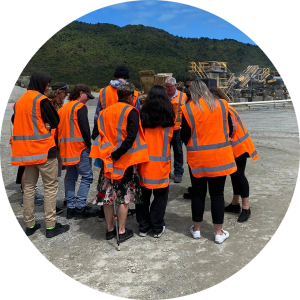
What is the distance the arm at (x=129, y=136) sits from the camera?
333 cm

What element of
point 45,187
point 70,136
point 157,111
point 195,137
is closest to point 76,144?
point 70,136

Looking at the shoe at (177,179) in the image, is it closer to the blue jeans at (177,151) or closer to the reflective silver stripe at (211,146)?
the blue jeans at (177,151)

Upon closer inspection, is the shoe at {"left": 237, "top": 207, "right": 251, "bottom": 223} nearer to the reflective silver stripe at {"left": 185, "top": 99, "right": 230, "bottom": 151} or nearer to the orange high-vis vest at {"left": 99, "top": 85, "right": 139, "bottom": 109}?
the reflective silver stripe at {"left": 185, "top": 99, "right": 230, "bottom": 151}

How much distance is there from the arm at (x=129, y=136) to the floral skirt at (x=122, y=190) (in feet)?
0.95

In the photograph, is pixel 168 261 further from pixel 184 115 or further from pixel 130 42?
pixel 130 42

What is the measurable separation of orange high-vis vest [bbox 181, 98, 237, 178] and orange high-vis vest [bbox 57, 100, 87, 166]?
1.59m

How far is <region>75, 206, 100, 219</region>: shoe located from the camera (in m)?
4.34

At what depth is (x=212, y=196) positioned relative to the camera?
11.6ft

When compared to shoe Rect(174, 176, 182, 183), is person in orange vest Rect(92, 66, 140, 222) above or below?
above

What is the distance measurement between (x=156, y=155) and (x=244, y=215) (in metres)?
1.53

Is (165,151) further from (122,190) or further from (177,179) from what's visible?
A: (177,179)

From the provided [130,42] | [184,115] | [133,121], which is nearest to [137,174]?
[133,121]

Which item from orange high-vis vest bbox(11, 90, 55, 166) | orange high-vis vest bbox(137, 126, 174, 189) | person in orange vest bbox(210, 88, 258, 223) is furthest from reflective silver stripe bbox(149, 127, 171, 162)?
orange high-vis vest bbox(11, 90, 55, 166)

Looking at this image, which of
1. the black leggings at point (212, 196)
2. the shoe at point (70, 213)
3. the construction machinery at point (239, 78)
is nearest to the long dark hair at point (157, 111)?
the black leggings at point (212, 196)
